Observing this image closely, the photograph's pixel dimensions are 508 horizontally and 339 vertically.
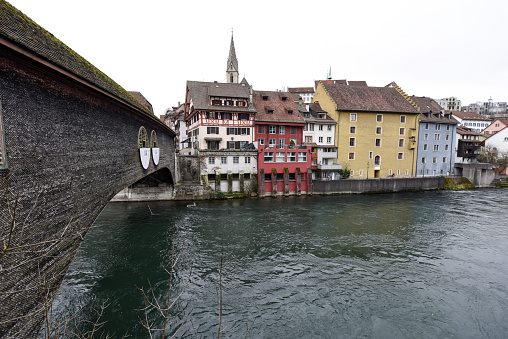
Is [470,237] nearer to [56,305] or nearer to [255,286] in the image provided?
[255,286]

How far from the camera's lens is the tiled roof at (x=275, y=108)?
113 ft

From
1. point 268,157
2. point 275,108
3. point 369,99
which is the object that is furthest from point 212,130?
point 369,99

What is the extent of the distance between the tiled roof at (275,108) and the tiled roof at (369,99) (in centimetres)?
720

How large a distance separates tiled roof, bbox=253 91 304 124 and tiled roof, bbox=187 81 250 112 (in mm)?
2169

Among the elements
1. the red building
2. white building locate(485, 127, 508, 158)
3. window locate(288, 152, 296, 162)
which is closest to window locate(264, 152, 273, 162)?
the red building

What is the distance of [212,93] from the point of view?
32750 millimetres

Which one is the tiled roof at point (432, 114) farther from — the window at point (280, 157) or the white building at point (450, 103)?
the white building at point (450, 103)

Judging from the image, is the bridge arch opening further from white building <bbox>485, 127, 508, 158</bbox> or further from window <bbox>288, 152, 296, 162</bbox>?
white building <bbox>485, 127, 508, 158</bbox>

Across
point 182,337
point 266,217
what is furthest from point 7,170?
point 266,217

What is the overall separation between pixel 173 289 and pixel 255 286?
12.2ft

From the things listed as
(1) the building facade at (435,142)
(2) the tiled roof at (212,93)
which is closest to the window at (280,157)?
(2) the tiled roof at (212,93)

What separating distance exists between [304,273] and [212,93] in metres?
25.9

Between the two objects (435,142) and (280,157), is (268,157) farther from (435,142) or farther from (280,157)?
(435,142)

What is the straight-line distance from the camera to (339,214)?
24594 mm
